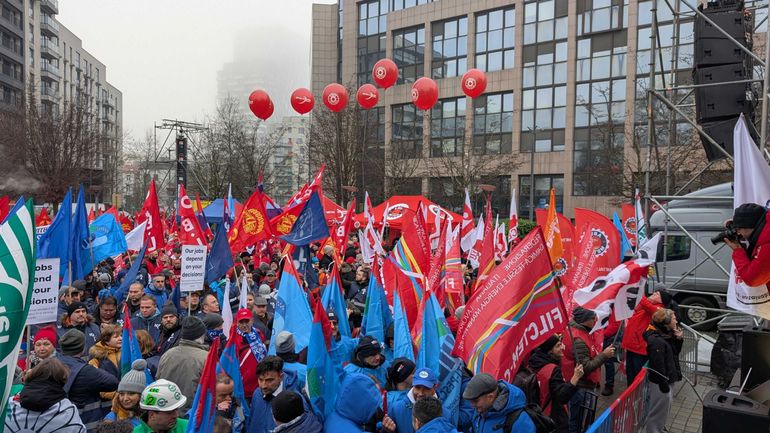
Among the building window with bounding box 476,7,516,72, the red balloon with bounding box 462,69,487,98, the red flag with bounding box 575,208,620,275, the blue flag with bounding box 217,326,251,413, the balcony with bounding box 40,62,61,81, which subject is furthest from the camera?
the balcony with bounding box 40,62,61,81

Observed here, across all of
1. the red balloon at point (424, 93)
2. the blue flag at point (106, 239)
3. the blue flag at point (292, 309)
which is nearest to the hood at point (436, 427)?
the blue flag at point (292, 309)

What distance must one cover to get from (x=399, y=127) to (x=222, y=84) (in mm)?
155787

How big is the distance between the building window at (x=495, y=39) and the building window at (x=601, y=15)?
171 inches

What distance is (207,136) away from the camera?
137ft

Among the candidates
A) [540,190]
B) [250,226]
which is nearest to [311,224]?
[250,226]

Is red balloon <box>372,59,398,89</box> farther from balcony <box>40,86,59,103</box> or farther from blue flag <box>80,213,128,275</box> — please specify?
balcony <box>40,86,59,103</box>

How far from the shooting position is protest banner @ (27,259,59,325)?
5.87 metres

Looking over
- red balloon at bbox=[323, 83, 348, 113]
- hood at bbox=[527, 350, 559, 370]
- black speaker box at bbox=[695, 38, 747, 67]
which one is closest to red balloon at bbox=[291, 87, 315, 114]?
red balloon at bbox=[323, 83, 348, 113]

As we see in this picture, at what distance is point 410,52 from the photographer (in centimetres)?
4231

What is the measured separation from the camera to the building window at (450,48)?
131 feet

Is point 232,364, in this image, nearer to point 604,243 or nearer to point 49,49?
point 604,243

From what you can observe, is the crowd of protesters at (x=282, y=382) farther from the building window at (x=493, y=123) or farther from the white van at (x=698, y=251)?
the building window at (x=493, y=123)

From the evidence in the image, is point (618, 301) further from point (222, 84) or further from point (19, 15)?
point (222, 84)

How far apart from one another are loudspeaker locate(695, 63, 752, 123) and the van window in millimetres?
6975
